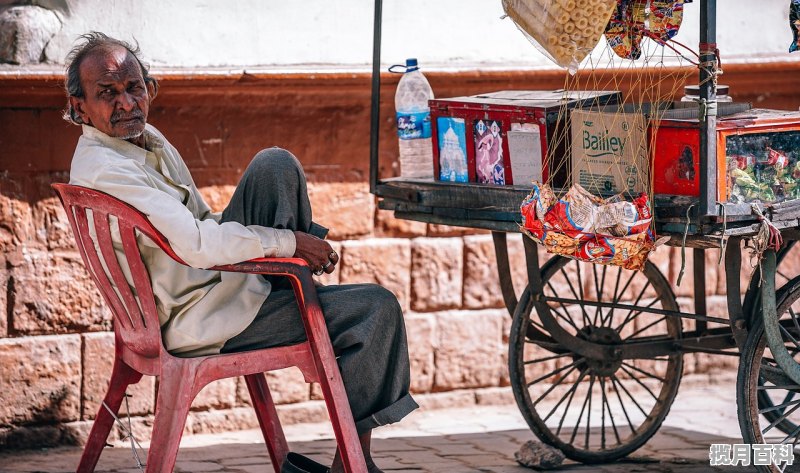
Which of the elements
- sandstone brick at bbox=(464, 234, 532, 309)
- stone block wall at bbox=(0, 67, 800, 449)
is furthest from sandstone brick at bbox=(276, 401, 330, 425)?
sandstone brick at bbox=(464, 234, 532, 309)

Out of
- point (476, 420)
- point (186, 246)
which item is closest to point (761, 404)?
point (476, 420)

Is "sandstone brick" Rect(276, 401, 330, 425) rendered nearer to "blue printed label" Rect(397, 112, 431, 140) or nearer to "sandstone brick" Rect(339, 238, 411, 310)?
"sandstone brick" Rect(339, 238, 411, 310)

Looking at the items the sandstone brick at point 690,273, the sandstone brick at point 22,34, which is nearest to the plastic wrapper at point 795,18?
the sandstone brick at point 690,273

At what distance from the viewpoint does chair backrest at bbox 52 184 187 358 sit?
12.0ft

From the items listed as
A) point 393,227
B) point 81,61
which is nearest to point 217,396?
point 393,227

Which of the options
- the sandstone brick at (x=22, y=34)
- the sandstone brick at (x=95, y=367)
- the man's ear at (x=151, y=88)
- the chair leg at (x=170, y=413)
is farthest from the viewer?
the sandstone brick at (x=95, y=367)

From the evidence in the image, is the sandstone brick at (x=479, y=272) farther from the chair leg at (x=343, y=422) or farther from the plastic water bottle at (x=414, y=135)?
the chair leg at (x=343, y=422)

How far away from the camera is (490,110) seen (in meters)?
4.31

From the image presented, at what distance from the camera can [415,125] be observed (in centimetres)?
470

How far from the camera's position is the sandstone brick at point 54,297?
4992mm

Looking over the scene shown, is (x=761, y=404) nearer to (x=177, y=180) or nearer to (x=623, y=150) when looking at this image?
(x=623, y=150)

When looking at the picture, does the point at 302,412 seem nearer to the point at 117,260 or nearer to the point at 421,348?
the point at 421,348

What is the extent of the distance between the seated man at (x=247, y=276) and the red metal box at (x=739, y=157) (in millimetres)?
990

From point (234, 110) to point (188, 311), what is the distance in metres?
1.76
